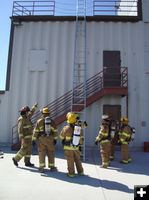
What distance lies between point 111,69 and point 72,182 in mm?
8578

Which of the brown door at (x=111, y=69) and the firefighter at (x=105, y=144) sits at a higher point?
the brown door at (x=111, y=69)

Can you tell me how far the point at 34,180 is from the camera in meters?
7.41

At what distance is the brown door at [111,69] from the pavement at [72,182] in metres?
5.42

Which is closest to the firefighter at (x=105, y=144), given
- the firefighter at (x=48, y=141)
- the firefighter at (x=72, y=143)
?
the firefighter at (x=72, y=143)

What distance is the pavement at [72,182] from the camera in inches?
241

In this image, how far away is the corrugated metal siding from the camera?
14.6m

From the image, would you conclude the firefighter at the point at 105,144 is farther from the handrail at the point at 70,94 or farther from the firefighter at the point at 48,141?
the handrail at the point at 70,94

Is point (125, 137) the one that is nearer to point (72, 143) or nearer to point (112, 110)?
point (72, 143)

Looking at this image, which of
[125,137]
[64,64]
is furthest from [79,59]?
[125,137]

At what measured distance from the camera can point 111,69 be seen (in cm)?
1489

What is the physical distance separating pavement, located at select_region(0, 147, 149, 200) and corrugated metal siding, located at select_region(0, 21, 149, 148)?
492 centimetres

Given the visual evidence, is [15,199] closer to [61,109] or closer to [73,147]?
[73,147]

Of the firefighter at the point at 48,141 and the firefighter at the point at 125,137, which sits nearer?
the firefighter at the point at 48,141

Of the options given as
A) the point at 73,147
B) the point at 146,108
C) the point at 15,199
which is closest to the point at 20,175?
the point at 73,147
